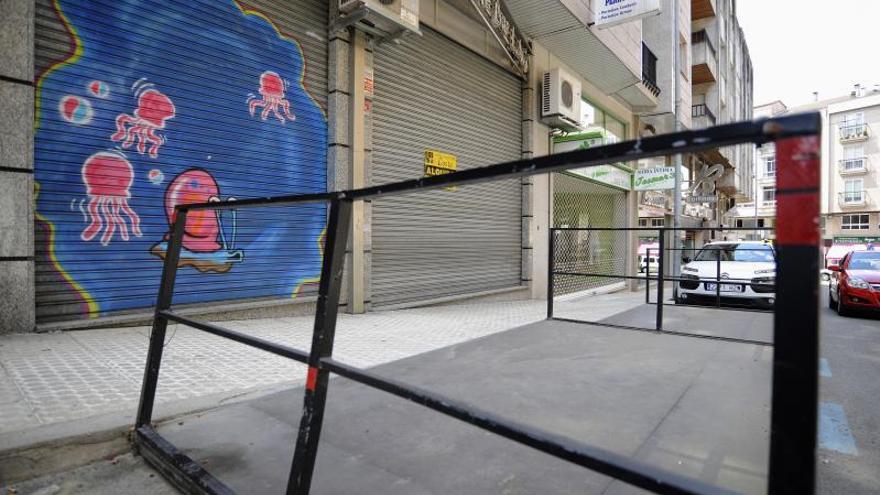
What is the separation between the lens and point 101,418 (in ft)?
9.05

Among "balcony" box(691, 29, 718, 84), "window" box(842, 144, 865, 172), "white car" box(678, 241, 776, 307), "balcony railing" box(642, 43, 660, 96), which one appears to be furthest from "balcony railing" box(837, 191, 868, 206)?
"white car" box(678, 241, 776, 307)

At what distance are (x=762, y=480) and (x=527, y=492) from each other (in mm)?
1160

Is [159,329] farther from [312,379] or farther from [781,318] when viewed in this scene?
[781,318]

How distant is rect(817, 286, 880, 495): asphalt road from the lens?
2.54 m

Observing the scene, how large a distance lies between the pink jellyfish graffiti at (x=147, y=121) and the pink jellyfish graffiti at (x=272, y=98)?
3.59 ft

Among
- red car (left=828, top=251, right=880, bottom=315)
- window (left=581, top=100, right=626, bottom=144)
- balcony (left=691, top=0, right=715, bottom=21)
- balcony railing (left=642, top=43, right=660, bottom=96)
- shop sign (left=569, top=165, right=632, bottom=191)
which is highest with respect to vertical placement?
balcony (left=691, top=0, right=715, bottom=21)

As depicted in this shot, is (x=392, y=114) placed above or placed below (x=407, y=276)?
above

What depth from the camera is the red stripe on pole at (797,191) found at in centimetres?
88

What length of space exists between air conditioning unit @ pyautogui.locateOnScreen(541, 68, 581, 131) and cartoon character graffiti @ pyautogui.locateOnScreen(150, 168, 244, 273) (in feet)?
25.8

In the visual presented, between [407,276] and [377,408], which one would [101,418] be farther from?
[407,276]

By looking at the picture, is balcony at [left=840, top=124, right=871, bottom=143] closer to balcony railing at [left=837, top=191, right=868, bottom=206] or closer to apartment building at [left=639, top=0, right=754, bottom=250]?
balcony railing at [left=837, top=191, right=868, bottom=206]

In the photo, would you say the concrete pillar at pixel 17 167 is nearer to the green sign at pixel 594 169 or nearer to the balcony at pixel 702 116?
the green sign at pixel 594 169

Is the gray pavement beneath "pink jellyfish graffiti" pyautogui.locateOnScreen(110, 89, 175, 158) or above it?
beneath

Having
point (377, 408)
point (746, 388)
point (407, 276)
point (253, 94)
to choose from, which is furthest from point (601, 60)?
point (377, 408)
